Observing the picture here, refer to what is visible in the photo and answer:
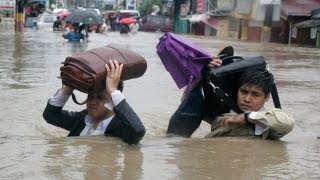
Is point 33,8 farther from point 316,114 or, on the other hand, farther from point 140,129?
point 140,129

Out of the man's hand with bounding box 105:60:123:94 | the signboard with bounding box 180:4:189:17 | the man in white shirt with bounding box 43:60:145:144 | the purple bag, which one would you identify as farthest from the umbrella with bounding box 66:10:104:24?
the signboard with bounding box 180:4:189:17

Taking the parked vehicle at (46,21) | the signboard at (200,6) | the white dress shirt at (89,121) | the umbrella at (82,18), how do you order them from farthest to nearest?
the signboard at (200,6) → the parked vehicle at (46,21) → the umbrella at (82,18) → the white dress shirt at (89,121)

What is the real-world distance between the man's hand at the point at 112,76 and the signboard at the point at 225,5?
41.3 meters

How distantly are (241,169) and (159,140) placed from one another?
3.15ft

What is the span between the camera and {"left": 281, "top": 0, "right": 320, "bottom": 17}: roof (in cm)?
3338

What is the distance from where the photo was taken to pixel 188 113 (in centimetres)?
424

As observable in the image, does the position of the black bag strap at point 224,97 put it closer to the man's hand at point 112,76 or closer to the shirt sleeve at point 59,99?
the man's hand at point 112,76

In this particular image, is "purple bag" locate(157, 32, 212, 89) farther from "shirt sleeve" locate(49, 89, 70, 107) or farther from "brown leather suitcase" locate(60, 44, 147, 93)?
"shirt sleeve" locate(49, 89, 70, 107)

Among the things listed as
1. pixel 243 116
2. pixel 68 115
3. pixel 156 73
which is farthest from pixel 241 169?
pixel 156 73

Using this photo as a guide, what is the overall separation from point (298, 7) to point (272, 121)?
31.8m

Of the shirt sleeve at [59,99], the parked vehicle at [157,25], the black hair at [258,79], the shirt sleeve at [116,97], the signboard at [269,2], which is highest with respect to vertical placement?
the signboard at [269,2]

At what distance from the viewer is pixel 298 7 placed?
113ft

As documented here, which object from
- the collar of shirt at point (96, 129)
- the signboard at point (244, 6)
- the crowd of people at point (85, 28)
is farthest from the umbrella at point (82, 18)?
the collar of shirt at point (96, 129)

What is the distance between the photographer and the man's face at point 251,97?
393 cm
